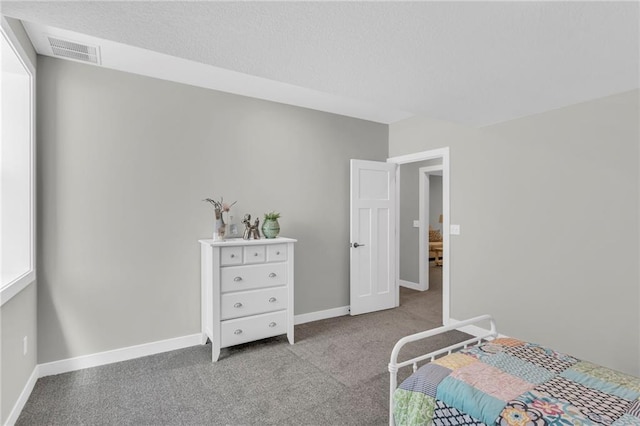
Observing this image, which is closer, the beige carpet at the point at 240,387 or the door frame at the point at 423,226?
the beige carpet at the point at 240,387

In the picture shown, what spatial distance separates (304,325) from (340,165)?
2.06 m

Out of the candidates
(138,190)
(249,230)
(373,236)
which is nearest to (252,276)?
(249,230)

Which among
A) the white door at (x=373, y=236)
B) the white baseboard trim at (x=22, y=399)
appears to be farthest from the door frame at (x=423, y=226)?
the white baseboard trim at (x=22, y=399)

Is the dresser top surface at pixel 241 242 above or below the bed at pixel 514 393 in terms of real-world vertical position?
above

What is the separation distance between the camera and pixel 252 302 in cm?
319

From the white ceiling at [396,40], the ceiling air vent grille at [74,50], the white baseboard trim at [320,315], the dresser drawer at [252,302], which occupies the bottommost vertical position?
the white baseboard trim at [320,315]

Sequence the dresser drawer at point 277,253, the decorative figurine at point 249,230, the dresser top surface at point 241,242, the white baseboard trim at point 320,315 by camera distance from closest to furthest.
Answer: the dresser top surface at point 241,242
the dresser drawer at point 277,253
the decorative figurine at point 249,230
the white baseboard trim at point 320,315

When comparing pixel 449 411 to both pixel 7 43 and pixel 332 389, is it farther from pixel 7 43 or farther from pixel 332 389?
pixel 7 43

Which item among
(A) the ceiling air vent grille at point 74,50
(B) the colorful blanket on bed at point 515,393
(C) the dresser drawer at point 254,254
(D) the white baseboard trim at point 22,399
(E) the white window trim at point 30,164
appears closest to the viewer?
→ (B) the colorful blanket on bed at point 515,393

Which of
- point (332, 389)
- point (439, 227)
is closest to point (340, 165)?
point (332, 389)

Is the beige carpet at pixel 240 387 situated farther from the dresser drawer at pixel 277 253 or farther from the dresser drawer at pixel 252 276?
the dresser drawer at pixel 277 253

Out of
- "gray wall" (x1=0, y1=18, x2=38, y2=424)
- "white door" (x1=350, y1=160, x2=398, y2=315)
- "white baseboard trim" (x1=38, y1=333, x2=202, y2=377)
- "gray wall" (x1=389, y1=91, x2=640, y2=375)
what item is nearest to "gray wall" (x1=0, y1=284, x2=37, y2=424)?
"gray wall" (x1=0, y1=18, x2=38, y2=424)

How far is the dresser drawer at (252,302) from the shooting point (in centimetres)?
306

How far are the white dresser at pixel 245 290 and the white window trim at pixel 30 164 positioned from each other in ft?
4.20
